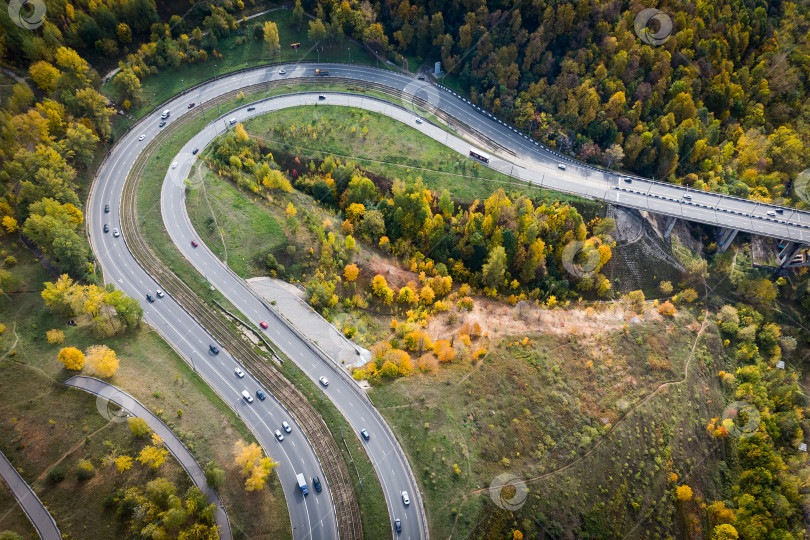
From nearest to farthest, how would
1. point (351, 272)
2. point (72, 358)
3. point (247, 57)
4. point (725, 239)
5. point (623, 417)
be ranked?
point (72, 358), point (623, 417), point (351, 272), point (725, 239), point (247, 57)

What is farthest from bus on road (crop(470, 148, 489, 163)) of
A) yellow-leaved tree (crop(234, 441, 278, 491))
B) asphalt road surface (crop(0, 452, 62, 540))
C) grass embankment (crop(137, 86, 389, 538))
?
asphalt road surface (crop(0, 452, 62, 540))

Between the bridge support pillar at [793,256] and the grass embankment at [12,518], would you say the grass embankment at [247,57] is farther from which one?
the bridge support pillar at [793,256]

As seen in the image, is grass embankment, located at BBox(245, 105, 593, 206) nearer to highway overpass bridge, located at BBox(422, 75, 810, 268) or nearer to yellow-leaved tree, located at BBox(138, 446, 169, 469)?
highway overpass bridge, located at BBox(422, 75, 810, 268)

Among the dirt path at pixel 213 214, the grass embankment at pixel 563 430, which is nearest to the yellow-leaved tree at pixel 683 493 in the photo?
the grass embankment at pixel 563 430

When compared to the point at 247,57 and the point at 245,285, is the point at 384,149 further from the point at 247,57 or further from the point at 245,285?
the point at 247,57

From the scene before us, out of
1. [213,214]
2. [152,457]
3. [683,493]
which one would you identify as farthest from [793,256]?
[152,457]

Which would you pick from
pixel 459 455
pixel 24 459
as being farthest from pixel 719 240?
pixel 24 459

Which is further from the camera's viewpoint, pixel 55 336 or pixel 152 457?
pixel 55 336
